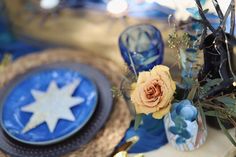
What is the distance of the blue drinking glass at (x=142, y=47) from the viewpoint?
0.86m

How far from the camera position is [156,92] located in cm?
71

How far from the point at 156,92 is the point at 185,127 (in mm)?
103

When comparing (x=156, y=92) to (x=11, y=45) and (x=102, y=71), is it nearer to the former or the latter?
(x=102, y=71)

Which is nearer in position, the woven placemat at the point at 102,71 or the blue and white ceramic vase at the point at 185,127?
the blue and white ceramic vase at the point at 185,127

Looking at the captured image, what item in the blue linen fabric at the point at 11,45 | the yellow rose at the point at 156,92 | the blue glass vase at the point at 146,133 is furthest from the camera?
the blue linen fabric at the point at 11,45

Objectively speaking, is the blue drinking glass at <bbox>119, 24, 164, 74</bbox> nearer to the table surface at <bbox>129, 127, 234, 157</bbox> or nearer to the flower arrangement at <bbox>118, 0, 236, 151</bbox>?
the flower arrangement at <bbox>118, 0, 236, 151</bbox>

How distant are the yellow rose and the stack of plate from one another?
19 cm

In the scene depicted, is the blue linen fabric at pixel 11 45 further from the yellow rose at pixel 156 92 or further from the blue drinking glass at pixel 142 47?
the yellow rose at pixel 156 92

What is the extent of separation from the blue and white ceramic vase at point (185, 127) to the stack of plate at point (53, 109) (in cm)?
16

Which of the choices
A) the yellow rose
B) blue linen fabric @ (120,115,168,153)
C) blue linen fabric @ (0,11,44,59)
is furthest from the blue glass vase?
blue linen fabric @ (0,11,44,59)

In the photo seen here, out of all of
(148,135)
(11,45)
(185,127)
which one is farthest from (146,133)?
(11,45)

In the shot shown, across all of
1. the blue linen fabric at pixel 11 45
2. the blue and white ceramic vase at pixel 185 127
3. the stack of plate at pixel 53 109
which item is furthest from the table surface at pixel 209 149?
the blue linen fabric at pixel 11 45

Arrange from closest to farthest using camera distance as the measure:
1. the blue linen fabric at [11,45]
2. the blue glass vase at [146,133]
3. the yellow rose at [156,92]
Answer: the yellow rose at [156,92] → the blue glass vase at [146,133] → the blue linen fabric at [11,45]

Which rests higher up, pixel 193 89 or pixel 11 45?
pixel 11 45
